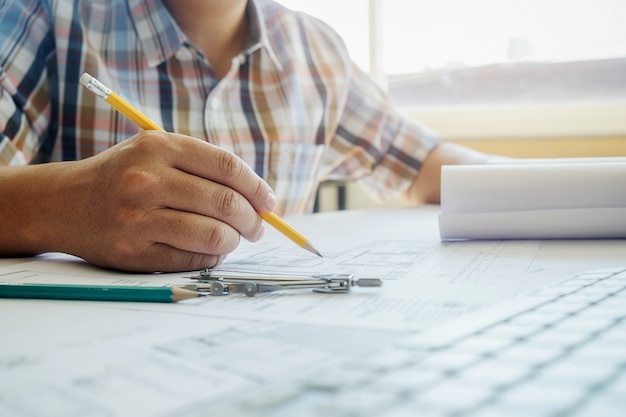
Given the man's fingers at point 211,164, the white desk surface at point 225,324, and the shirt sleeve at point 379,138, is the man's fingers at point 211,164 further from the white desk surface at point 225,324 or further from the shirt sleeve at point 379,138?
the shirt sleeve at point 379,138

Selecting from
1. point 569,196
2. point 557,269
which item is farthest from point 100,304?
point 569,196

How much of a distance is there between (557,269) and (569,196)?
0.62 ft

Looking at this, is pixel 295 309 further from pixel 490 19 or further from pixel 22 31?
pixel 490 19

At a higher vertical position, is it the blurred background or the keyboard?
the blurred background

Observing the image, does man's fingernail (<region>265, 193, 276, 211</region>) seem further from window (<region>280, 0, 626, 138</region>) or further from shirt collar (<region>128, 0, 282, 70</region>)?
window (<region>280, 0, 626, 138</region>)

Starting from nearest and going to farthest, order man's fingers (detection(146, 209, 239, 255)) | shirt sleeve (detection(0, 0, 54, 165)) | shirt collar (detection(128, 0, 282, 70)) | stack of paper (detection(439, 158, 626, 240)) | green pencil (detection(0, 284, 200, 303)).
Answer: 1. green pencil (detection(0, 284, 200, 303))
2. man's fingers (detection(146, 209, 239, 255))
3. stack of paper (detection(439, 158, 626, 240))
4. shirt sleeve (detection(0, 0, 54, 165))
5. shirt collar (detection(128, 0, 282, 70))

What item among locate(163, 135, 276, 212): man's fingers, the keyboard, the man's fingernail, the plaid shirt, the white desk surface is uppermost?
the plaid shirt

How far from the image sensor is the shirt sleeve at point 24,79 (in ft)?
2.98

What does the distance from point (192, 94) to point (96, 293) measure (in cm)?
65

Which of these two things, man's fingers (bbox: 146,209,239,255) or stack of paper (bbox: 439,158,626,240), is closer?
man's fingers (bbox: 146,209,239,255)

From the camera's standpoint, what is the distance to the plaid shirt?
3.18 ft

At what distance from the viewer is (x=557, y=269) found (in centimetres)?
54

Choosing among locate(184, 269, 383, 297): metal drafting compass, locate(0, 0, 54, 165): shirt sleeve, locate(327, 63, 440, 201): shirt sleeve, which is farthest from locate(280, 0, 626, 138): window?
locate(184, 269, 383, 297): metal drafting compass

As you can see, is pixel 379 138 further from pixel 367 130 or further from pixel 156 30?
pixel 156 30
